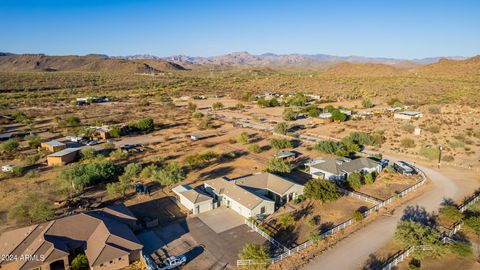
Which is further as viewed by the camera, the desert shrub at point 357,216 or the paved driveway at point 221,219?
the desert shrub at point 357,216

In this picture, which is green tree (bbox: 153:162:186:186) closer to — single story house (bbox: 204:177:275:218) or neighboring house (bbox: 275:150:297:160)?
single story house (bbox: 204:177:275:218)

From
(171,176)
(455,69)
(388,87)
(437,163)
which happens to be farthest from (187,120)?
(455,69)

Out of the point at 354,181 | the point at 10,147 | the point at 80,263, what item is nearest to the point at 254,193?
the point at 354,181

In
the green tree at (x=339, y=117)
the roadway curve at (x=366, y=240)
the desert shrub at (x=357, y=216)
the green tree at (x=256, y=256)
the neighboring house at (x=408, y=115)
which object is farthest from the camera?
the green tree at (x=339, y=117)

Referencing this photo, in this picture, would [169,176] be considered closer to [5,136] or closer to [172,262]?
[172,262]

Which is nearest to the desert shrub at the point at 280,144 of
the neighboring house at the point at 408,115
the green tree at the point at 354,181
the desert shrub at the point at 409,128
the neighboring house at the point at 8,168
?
the green tree at the point at 354,181

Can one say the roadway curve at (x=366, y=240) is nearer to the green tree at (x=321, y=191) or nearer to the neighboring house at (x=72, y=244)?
the green tree at (x=321, y=191)

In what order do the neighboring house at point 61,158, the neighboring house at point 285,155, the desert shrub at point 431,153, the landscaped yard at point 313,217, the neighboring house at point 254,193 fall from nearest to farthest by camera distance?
the landscaped yard at point 313,217 → the neighboring house at point 254,193 → the neighboring house at point 61,158 → the desert shrub at point 431,153 → the neighboring house at point 285,155
